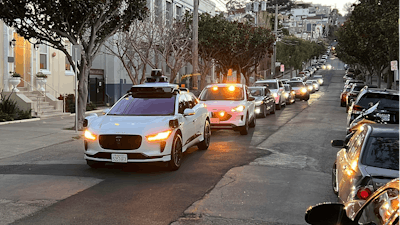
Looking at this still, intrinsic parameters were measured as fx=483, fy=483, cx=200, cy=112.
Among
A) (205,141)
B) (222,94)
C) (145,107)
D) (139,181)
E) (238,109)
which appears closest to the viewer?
(139,181)

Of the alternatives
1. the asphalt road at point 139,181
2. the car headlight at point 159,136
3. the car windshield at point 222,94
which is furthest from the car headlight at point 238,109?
the car headlight at point 159,136

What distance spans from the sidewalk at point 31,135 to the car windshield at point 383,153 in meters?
8.93

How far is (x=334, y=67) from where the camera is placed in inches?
5472

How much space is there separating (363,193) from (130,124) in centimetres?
550

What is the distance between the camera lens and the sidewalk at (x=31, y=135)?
42.4 feet

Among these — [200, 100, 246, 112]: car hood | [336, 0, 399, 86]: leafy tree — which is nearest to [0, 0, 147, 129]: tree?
[200, 100, 246, 112]: car hood

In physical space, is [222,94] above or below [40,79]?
below

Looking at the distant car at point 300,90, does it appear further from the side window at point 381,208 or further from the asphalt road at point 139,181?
the side window at point 381,208

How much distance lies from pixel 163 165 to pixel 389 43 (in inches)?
1226

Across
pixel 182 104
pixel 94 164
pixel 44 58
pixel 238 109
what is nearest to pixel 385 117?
pixel 238 109

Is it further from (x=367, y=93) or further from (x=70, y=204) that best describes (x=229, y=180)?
(x=367, y=93)

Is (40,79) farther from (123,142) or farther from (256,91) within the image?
(123,142)

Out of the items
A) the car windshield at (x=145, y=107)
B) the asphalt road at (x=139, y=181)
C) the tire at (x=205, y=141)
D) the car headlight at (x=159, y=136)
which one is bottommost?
the asphalt road at (x=139, y=181)

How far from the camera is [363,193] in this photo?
4.98 metres
